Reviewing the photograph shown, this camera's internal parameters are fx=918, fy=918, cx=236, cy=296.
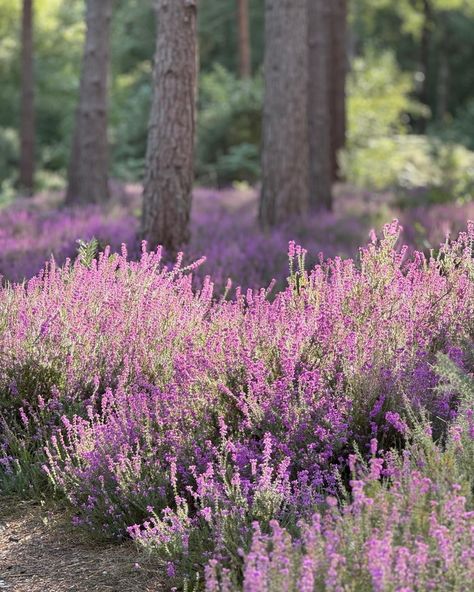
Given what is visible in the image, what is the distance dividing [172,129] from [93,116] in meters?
7.51

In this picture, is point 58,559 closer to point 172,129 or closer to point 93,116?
point 172,129

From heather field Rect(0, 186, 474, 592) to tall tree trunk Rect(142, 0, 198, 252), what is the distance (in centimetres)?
241

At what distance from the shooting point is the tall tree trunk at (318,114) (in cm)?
1512

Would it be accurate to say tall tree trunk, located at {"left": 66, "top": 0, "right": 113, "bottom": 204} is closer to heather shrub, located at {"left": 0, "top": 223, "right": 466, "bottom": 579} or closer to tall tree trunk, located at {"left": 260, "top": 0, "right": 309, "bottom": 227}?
tall tree trunk, located at {"left": 260, "top": 0, "right": 309, "bottom": 227}

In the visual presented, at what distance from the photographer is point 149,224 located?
927cm

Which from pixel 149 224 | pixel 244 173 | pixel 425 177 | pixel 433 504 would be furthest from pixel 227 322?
pixel 244 173

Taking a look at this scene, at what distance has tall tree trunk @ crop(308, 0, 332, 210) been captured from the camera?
1512 cm

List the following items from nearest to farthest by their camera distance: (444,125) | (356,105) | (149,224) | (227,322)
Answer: (227,322)
(149,224)
(356,105)
(444,125)

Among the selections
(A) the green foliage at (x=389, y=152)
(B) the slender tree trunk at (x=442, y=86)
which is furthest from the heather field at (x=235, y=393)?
(B) the slender tree trunk at (x=442, y=86)

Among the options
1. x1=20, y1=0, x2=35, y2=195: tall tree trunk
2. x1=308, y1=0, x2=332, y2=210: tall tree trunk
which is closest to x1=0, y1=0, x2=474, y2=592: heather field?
x1=308, y1=0, x2=332, y2=210: tall tree trunk

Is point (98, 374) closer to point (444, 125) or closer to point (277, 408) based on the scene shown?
point (277, 408)

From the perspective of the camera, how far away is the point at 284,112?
40.5 feet

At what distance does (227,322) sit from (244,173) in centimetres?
1887

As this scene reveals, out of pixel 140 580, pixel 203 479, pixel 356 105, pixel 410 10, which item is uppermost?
pixel 410 10
